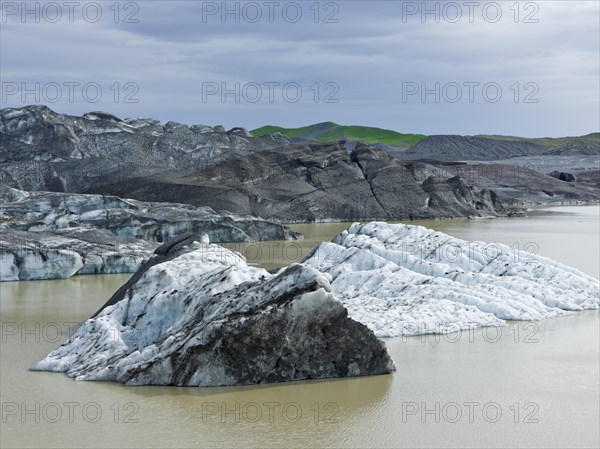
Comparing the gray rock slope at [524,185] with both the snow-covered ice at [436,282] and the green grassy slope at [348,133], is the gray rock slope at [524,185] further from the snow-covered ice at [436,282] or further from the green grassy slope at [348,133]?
the green grassy slope at [348,133]

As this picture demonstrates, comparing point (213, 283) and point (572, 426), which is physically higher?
point (213, 283)

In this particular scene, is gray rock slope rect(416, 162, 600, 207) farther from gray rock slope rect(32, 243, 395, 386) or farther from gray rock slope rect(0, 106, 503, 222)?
gray rock slope rect(32, 243, 395, 386)

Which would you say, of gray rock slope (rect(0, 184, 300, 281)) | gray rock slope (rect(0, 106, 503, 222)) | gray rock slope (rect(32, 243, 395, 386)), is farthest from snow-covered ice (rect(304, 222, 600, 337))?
gray rock slope (rect(0, 106, 503, 222))

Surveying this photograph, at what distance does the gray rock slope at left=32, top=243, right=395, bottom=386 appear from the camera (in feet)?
33.2

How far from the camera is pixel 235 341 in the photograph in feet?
33.1

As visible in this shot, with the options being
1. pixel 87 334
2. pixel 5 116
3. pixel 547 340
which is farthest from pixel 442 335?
pixel 5 116

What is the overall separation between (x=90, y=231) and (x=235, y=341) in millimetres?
16856

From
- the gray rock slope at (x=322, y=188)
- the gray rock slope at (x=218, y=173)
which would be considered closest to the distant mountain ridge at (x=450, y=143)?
the gray rock slope at (x=218, y=173)

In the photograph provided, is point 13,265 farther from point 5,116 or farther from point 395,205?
point 5,116

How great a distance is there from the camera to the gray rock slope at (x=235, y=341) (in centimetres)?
1012

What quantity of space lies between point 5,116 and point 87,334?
167ft

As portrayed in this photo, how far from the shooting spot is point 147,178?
5303cm

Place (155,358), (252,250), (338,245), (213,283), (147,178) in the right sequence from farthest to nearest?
(147,178)
(252,250)
(338,245)
(213,283)
(155,358)

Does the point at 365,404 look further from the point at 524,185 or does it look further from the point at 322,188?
the point at 524,185
